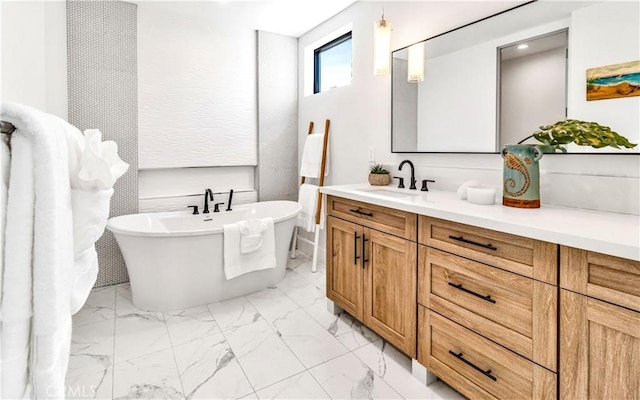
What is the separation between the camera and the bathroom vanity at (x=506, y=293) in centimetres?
107

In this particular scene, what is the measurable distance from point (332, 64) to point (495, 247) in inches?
114

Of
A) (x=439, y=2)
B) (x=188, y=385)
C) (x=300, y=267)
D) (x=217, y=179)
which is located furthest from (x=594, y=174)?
(x=217, y=179)

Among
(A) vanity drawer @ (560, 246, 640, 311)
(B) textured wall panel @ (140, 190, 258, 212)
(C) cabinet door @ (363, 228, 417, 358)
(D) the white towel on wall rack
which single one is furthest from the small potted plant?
(B) textured wall panel @ (140, 190, 258, 212)

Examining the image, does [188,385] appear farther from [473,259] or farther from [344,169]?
[344,169]

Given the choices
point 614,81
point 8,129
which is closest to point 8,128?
point 8,129

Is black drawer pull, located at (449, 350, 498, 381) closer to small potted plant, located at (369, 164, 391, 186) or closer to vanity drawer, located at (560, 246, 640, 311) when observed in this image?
vanity drawer, located at (560, 246, 640, 311)

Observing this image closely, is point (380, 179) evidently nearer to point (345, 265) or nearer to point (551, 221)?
point (345, 265)

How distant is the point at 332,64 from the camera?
368 centimetres

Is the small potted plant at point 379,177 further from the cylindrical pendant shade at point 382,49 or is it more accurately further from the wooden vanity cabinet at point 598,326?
the wooden vanity cabinet at point 598,326

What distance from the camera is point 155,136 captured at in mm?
3266

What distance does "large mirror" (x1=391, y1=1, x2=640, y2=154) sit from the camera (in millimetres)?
1511

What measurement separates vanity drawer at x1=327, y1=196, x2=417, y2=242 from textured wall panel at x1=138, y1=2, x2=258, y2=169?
Answer: 69.2 inches

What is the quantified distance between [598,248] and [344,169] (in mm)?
2380

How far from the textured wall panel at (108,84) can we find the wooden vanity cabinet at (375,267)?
6.63ft
